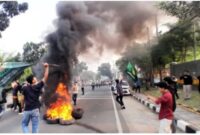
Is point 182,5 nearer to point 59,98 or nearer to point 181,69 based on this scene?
point 59,98

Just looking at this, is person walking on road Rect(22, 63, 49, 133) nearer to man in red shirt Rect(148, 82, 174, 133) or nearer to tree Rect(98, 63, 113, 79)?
man in red shirt Rect(148, 82, 174, 133)

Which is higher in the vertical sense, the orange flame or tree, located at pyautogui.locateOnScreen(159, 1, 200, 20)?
tree, located at pyautogui.locateOnScreen(159, 1, 200, 20)

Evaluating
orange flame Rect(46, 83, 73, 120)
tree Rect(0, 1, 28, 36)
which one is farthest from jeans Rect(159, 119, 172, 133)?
tree Rect(0, 1, 28, 36)

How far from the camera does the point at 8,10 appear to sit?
28.0 metres

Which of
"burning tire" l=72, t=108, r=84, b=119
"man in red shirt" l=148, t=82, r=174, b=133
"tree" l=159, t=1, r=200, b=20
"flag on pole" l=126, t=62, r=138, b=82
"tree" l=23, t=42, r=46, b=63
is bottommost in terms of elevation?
"burning tire" l=72, t=108, r=84, b=119

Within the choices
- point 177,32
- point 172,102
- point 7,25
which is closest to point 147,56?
point 177,32

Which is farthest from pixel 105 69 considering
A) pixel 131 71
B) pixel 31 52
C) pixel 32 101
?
pixel 32 101

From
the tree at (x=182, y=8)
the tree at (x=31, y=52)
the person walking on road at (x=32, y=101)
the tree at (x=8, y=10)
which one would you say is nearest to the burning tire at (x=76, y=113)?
the person walking on road at (x=32, y=101)

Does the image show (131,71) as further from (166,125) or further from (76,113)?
(166,125)

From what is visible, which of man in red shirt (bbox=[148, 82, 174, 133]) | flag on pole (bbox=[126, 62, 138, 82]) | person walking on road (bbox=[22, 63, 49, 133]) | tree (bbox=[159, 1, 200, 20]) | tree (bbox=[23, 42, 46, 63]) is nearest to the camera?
man in red shirt (bbox=[148, 82, 174, 133])

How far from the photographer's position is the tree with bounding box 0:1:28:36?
27.8 metres

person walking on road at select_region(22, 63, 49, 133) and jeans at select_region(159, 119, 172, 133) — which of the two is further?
person walking on road at select_region(22, 63, 49, 133)

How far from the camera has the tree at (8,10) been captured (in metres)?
27.8

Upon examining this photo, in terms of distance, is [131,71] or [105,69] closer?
[131,71]
